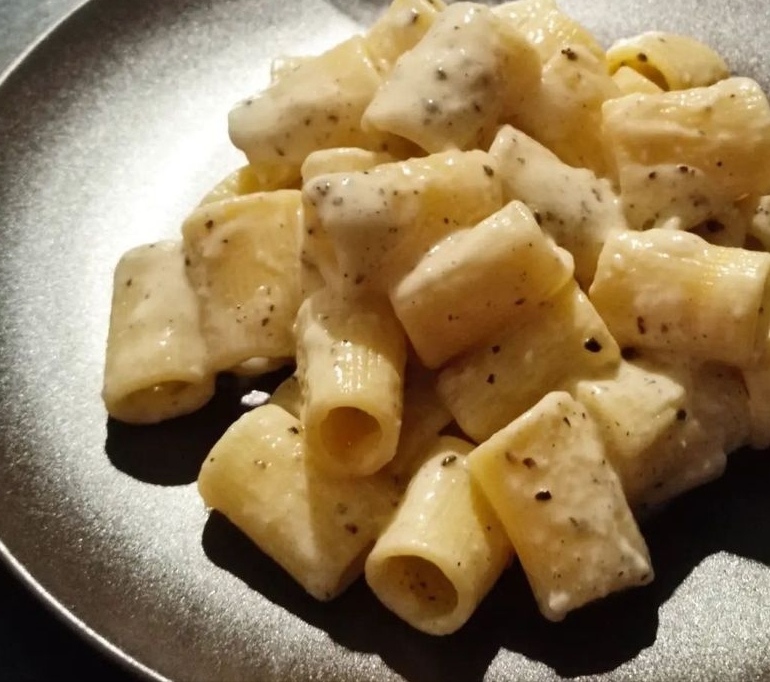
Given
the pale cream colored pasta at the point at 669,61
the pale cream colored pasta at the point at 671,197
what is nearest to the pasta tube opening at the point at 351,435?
the pale cream colored pasta at the point at 671,197

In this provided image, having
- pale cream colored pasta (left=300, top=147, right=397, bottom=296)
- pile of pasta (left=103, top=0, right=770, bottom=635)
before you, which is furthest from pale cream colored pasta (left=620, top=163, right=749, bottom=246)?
pale cream colored pasta (left=300, top=147, right=397, bottom=296)

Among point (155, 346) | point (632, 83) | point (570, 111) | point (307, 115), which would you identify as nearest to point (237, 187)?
point (307, 115)

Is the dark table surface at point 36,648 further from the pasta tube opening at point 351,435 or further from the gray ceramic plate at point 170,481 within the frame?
the pasta tube opening at point 351,435

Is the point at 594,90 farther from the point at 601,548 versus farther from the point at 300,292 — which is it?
the point at 601,548

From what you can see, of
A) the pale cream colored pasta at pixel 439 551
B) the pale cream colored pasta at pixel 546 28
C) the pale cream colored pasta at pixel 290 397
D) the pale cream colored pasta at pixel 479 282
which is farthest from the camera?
the pale cream colored pasta at pixel 546 28

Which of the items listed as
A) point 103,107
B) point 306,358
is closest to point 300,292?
point 306,358

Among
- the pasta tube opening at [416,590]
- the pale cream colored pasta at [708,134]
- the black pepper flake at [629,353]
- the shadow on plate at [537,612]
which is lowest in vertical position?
the shadow on plate at [537,612]
